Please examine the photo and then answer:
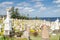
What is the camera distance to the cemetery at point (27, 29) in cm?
364

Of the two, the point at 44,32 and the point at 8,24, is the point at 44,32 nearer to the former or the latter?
the point at 44,32

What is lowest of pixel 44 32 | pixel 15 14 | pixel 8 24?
pixel 44 32

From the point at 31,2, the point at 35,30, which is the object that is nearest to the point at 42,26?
the point at 35,30

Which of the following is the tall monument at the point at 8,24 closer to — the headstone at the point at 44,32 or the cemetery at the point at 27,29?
the cemetery at the point at 27,29

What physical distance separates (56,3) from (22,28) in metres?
0.61

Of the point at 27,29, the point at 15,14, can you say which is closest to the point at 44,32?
the point at 27,29

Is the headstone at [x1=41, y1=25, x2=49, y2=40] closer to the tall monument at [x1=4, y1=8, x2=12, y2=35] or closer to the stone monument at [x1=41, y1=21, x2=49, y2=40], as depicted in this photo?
the stone monument at [x1=41, y1=21, x2=49, y2=40]

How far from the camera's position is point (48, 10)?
3666 mm

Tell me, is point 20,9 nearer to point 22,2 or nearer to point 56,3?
point 22,2

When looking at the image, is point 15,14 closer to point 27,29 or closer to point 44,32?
point 27,29

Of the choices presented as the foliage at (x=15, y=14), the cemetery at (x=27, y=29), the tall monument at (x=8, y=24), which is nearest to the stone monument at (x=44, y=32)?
the cemetery at (x=27, y=29)

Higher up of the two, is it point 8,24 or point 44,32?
point 8,24

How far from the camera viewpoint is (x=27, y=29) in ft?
12.1

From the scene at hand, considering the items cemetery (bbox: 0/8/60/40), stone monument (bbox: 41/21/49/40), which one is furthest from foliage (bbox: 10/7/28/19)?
stone monument (bbox: 41/21/49/40)
